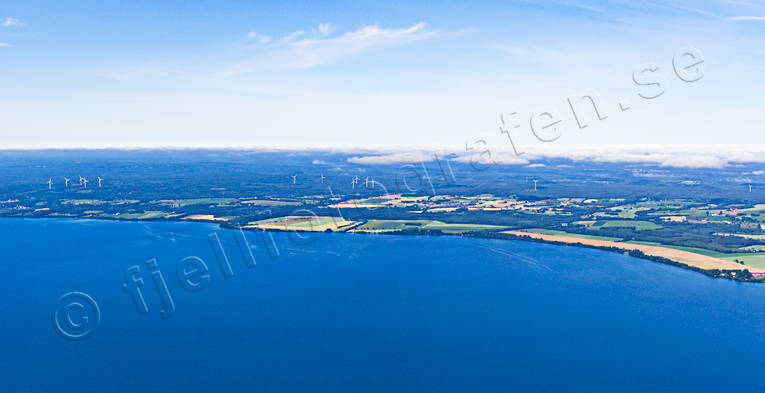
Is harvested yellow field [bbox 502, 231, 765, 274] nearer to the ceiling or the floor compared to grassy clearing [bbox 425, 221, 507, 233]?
nearer to the floor

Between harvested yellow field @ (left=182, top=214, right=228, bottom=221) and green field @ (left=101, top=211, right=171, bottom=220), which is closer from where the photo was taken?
harvested yellow field @ (left=182, top=214, right=228, bottom=221)

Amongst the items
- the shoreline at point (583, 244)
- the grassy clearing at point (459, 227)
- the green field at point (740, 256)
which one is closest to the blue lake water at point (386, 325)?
the shoreline at point (583, 244)

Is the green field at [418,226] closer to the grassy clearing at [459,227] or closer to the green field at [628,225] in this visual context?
the grassy clearing at [459,227]

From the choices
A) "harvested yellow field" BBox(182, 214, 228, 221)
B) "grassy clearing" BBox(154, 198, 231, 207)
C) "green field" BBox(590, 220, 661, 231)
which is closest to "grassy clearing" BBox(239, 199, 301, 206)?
"grassy clearing" BBox(154, 198, 231, 207)

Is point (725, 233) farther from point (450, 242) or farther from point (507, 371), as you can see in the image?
point (507, 371)

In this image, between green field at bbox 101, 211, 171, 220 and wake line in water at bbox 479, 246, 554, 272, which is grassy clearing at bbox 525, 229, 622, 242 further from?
green field at bbox 101, 211, 171, 220

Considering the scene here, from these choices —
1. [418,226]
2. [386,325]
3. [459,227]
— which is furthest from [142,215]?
[386,325]

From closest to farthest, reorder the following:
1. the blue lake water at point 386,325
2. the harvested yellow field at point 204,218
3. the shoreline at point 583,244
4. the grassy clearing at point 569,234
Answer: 1. the blue lake water at point 386,325
2. the shoreline at point 583,244
3. the grassy clearing at point 569,234
4. the harvested yellow field at point 204,218
